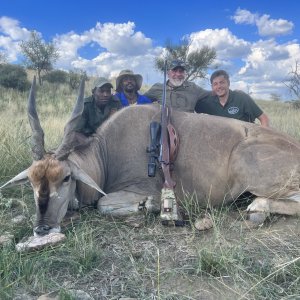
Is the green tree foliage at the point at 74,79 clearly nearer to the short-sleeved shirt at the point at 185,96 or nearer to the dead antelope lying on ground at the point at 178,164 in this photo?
the short-sleeved shirt at the point at 185,96

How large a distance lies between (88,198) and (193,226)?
1233mm

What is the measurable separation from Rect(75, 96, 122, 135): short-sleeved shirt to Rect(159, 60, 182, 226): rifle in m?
1.72

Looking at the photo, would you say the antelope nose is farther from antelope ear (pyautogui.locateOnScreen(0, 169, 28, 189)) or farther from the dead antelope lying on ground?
antelope ear (pyautogui.locateOnScreen(0, 169, 28, 189))

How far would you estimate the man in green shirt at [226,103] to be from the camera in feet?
21.7

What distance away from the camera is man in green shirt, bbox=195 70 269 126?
661 centimetres

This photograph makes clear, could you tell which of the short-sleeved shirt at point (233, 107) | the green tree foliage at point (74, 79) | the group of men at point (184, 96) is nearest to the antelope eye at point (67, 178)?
the group of men at point (184, 96)

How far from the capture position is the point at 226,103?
6652 millimetres

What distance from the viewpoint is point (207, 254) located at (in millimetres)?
2906

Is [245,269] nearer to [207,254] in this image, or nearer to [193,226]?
[207,254]

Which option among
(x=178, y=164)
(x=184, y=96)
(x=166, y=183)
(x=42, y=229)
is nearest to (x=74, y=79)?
(x=184, y=96)

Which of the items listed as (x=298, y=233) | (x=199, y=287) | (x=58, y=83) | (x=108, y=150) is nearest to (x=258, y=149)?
(x=298, y=233)

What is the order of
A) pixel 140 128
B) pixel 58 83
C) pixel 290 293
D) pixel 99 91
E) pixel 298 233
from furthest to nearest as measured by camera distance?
pixel 58 83
pixel 99 91
pixel 140 128
pixel 298 233
pixel 290 293

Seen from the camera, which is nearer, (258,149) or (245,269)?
(245,269)

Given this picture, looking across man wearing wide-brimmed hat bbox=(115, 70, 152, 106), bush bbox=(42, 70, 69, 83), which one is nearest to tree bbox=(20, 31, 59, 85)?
bush bbox=(42, 70, 69, 83)
